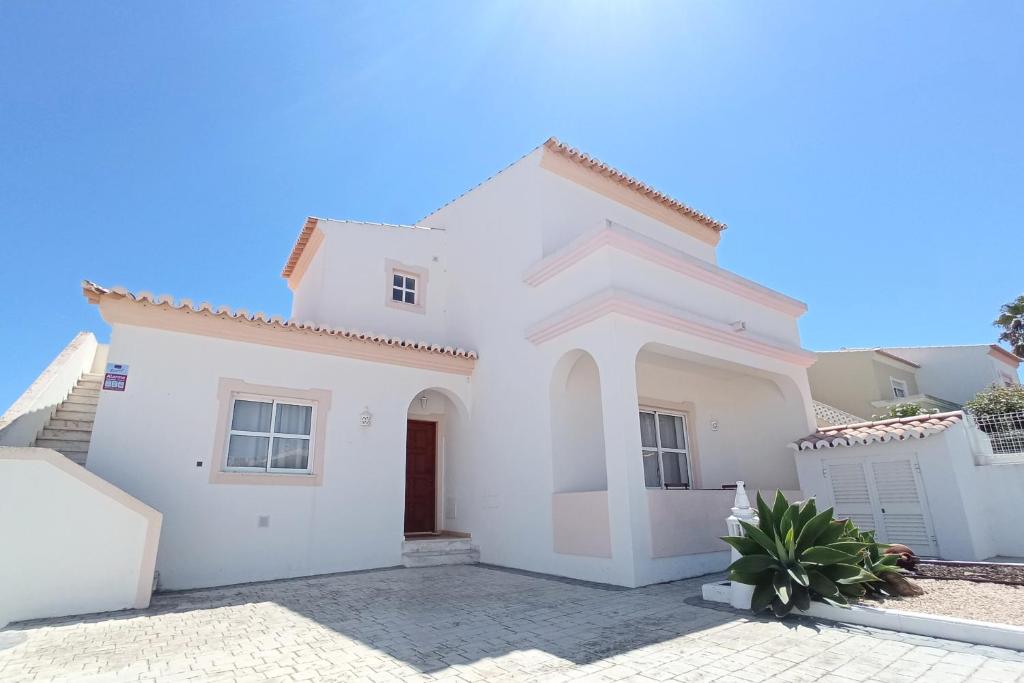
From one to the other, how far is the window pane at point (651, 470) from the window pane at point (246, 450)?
6.64 metres

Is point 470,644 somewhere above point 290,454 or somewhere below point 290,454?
below

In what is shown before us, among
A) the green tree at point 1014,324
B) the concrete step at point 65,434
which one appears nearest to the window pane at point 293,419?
the concrete step at point 65,434

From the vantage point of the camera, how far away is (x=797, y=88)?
8.53 meters

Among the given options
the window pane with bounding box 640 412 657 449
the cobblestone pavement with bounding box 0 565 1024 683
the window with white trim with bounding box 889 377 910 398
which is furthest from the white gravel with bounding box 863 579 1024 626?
the window with white trim with bounding box 889 377 910 398

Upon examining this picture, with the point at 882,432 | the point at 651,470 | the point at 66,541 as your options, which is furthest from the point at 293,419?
the point at 882,432

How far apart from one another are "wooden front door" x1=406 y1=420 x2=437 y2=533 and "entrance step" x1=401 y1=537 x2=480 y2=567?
112 centimetres

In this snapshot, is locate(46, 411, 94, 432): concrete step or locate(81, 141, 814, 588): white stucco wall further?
locate(46, 411, 94, 432): concrete step

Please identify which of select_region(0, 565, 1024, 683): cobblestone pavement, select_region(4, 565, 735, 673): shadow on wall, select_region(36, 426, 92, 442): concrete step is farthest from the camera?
select_region(36, 426, 92, 442): concrete step

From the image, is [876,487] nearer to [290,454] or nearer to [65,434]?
[290,454]

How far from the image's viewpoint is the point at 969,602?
5.10 meters

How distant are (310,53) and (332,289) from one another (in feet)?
A: 14.6

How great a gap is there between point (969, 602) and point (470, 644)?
16.0ft

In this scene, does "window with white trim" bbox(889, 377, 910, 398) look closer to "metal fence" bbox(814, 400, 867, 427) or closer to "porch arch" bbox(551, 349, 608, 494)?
"metal fence" bbox(814, 400, 867, 427)

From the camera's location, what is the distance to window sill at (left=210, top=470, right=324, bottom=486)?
7.66m
